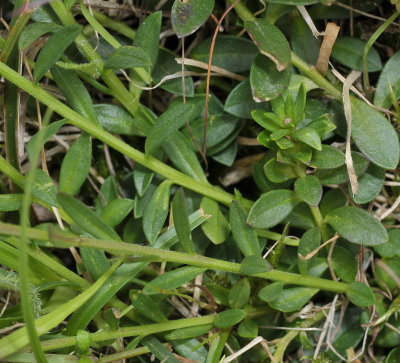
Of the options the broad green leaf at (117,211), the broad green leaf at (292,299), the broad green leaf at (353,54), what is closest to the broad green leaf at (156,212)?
the broad green leaf at (117,211)

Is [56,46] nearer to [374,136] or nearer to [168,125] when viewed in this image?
[168,125]

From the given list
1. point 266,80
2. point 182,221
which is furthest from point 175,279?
point 266,80

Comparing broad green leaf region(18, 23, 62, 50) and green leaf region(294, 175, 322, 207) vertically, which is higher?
broad green leaf region(18, 23, 62, 50)

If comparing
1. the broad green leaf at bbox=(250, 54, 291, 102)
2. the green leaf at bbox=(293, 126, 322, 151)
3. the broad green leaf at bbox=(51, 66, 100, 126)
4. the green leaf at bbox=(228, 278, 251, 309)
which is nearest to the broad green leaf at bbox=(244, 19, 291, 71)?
the broad green leaf at bbox=(250, 54, 291, 102)

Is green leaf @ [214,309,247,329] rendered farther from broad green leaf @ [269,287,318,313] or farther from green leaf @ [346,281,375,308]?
green leaf @ [346,281,375,308]

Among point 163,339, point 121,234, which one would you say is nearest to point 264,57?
point 121,234

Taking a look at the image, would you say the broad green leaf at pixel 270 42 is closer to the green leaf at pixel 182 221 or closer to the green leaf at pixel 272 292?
the green leaf at pixel 182 221

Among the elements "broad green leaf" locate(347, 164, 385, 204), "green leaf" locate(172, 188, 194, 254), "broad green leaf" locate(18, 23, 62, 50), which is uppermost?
"broad green leaf" locate(18, 23, 62, 50)
